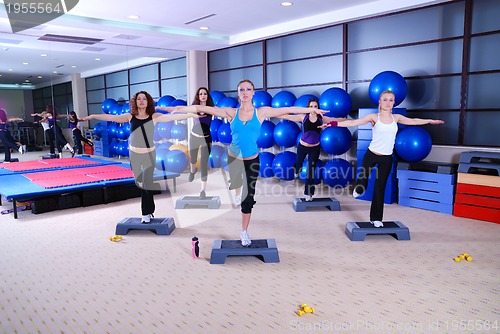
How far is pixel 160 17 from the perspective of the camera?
6594 mm

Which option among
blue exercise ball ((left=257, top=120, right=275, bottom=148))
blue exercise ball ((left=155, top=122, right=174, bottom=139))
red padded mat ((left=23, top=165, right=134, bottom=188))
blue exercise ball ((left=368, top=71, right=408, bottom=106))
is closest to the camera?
blue exercise ball ((left=368, top=71, right=408, bottom=106))

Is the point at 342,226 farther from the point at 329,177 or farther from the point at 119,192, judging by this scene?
the point at 119,192

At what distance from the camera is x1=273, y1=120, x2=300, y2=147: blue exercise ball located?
257 inches

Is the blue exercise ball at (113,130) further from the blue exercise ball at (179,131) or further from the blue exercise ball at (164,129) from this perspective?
the blue exercise ball at (179,131)

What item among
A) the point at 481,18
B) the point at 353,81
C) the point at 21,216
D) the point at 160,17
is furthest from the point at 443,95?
the point at 21,216

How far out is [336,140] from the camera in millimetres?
5848

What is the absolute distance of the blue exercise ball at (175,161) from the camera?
25.4 ft

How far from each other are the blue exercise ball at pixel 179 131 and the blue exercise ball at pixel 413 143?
15.7 feet

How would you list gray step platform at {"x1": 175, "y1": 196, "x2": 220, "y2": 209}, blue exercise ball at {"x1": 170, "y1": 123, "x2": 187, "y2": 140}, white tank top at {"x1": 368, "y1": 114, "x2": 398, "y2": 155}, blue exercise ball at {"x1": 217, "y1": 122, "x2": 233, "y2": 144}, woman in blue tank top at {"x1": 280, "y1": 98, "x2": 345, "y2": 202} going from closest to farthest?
1. white tank top at {"x1": 368, "y1": 114, "x2": 398, "y2": 155}
2. woman in blue tank top at {"x1": 280, "y1": 98, "x2": 345, "y2": 202}
3. gray step platform at {"x1": 175, "y1": 196, "x2": 220, "y2": 209}
4. blue exercise ball at {"x1": 217, "y1": 122, "x2": 233, "y2": 144}
5. blue exercise ball at {"x1": 170, "y1": 123, "x2": 187, "y2": 140}

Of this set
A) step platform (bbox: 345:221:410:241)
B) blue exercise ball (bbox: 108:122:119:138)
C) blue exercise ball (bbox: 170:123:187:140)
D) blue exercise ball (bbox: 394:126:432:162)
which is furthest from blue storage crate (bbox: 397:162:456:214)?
blue exercise ball (bbox: 108:122:119:138)

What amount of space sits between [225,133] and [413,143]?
3619 mm

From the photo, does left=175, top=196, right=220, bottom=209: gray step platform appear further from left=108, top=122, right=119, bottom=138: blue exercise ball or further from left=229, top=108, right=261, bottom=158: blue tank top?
left=108, top=122, right=119, bottom=138: blue exercise ball

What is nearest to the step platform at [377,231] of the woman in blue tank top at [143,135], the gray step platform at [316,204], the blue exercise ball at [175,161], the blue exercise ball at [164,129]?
the gray step platform at [316,204]

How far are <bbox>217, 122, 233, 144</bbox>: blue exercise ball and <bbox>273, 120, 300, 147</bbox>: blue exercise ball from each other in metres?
1.17
